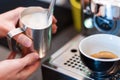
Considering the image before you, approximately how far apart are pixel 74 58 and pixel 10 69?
141 millimetres

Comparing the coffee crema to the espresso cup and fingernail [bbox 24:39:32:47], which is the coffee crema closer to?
the espresso cup

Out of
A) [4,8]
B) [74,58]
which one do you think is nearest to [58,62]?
[74,58]

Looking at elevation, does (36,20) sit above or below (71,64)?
above

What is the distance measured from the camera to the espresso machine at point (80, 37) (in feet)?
1.51

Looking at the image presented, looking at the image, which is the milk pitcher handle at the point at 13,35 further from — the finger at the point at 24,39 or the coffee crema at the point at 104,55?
the coffee crema at the point at 104,55

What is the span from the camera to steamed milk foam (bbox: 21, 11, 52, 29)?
44 cm

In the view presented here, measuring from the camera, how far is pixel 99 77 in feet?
1.52

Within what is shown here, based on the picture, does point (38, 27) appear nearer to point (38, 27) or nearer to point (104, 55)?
point (38, 27)

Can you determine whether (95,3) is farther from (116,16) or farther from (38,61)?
(38,61)

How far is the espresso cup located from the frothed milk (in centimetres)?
7

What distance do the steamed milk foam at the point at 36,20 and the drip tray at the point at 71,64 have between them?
3.9 inches

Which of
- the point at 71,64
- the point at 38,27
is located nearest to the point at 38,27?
the point at 38,27

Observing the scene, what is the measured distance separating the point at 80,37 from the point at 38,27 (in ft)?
0.58

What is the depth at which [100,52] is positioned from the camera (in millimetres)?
482
